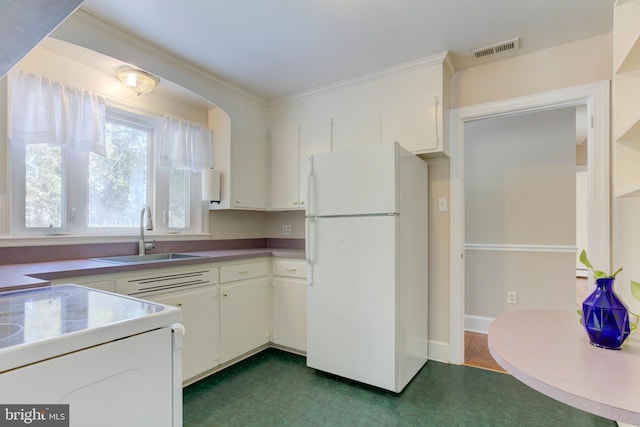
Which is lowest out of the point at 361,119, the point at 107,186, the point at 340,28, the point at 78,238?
the point at 78,238

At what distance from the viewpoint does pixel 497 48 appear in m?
2.32

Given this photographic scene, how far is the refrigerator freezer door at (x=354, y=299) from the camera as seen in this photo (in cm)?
209

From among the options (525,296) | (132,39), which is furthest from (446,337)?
(132,39)

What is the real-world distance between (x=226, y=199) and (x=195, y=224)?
38 centimetres

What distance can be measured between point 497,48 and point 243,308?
2719 millimetres

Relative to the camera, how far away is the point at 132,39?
2156 millimetres

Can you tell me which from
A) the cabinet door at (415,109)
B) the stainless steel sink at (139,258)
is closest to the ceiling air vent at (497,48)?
the cabinet door at (415,109)

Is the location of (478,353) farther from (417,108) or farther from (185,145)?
(185,145)

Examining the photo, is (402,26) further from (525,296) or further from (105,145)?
(525,296)

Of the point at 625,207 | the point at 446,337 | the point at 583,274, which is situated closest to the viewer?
the point at 625,207

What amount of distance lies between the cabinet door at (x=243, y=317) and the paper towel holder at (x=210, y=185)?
2.78 ft

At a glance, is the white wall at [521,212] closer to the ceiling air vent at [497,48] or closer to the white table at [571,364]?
the ceiling air vent at [497,48]

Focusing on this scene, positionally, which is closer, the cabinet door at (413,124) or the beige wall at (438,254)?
the cabinet door at (413,124)

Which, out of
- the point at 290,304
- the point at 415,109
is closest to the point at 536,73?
the point at 415,109
